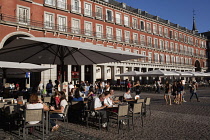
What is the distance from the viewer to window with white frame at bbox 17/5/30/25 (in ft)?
69.7

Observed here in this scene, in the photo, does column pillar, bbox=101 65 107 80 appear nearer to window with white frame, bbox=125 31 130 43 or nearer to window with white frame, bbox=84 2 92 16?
window with white frame, bbox=125 31 130 43

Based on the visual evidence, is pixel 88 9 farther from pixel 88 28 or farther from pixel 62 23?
pixel 62 23

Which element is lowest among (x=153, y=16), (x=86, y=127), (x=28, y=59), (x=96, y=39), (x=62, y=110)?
(x=86, y=127)

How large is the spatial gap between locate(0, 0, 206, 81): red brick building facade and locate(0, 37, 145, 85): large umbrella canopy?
4540 mm

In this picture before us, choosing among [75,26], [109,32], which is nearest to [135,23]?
[109,32]

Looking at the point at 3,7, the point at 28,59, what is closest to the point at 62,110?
the point at 28,59

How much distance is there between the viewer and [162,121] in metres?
7.44

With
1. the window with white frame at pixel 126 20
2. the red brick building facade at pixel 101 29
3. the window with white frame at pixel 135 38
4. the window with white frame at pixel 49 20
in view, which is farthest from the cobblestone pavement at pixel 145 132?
the window with white frame at pixel 135 38

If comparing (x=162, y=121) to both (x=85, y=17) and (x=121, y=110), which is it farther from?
(x=85, y=17)

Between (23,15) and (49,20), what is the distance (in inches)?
129

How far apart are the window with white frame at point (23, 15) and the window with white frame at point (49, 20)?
2170 mm

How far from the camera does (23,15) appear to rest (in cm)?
2159

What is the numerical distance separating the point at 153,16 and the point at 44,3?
1097 inches

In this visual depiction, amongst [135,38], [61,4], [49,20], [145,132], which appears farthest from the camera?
[135,38]
